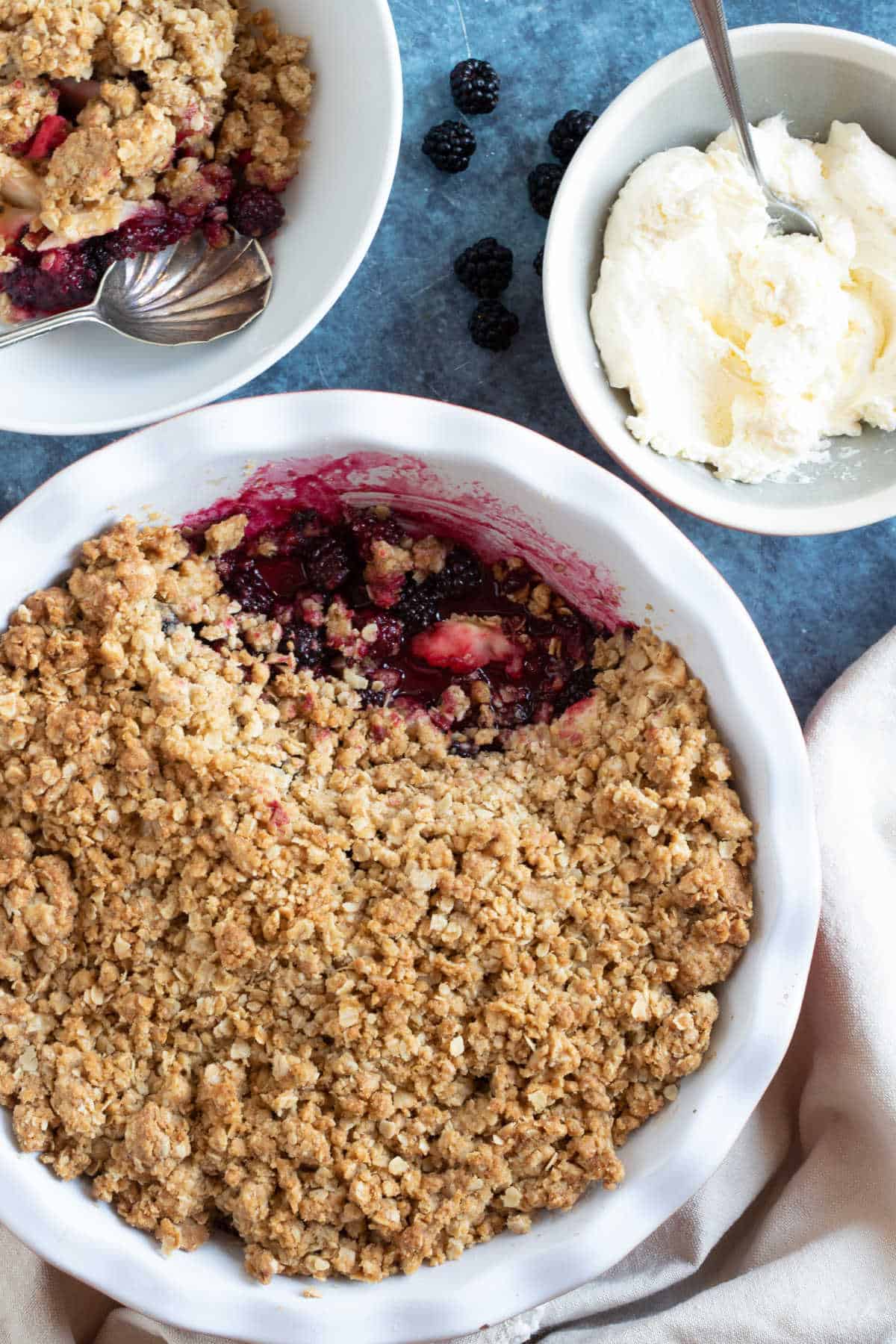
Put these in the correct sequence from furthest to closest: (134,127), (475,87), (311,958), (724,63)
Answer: (475,87), (724,63), (134,127), (311,958)

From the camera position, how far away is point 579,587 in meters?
1.73

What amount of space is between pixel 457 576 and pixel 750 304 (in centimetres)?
59

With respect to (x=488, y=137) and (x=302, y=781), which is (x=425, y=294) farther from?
(x=302, y=781)

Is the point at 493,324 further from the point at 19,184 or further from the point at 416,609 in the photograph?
the point at 19,184

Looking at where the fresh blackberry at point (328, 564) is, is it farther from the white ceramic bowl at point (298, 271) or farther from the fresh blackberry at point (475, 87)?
the fresh blackberry at point (475, 87)

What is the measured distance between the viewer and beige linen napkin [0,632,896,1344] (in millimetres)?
1804

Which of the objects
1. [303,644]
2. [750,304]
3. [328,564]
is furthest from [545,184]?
[303,644]

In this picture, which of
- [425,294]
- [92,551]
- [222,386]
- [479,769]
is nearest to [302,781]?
[479,769]

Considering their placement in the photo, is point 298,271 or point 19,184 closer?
point 19,184

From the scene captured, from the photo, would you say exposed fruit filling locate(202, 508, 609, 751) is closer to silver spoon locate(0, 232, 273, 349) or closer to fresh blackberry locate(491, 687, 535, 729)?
fresh blackberry locate(491, 687, 535, 729)

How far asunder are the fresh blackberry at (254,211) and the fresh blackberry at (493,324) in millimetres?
336

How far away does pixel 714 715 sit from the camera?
62.9 inches

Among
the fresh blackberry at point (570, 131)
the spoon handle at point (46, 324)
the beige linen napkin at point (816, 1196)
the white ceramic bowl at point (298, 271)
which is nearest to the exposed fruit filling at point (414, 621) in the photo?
the white ceramic bowl at point (298, 271)

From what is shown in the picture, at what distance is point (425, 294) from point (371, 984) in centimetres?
108
